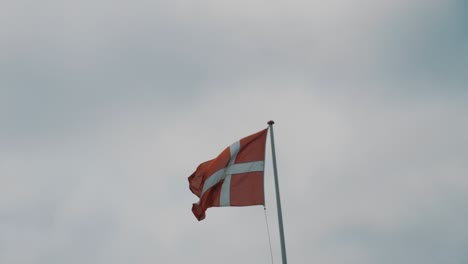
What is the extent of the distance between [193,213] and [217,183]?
147 centimetres

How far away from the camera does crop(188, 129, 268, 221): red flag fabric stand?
795 inches

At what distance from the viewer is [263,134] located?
20625 millimetres

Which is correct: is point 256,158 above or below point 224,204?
above

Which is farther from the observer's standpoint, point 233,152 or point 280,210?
point 233,152

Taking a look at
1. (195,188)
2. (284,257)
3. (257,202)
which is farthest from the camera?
(195,188)

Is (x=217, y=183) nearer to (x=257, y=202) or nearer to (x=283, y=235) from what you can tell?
(x=257, y=202)

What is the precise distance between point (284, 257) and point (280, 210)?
158 cm

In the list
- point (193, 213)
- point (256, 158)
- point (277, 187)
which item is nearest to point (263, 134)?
point (256, 158)

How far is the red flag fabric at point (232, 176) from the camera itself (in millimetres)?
20188

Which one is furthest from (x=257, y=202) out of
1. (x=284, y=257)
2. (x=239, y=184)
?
(x=284, y=257)

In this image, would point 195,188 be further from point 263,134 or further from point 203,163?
point 263,134

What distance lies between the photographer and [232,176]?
20.6 metres

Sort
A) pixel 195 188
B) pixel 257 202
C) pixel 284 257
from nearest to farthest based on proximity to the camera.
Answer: pixel 284 257, pixel 257 202, pixel 195 188

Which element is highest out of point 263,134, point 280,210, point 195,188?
point 263,134
